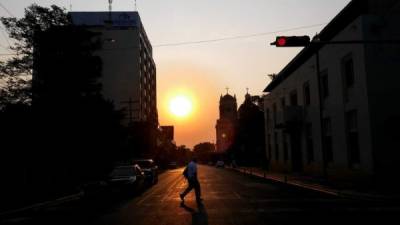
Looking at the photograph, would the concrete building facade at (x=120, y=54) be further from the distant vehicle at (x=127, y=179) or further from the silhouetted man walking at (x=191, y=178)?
the silhouetted man walking at (x=191, y=178)

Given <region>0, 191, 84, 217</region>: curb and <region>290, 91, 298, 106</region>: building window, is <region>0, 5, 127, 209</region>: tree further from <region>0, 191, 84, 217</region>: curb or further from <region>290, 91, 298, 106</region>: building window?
<region>290, 91, 298, 106</region>: building window

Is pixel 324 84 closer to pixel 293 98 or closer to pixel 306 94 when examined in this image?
pixel 306 94

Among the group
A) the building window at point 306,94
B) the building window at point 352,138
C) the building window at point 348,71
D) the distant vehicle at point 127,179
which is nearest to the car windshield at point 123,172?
the distant vehicle at point 127,179

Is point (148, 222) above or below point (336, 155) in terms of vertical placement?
below


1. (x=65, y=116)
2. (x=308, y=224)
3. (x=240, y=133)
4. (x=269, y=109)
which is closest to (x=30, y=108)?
(x=65, y=116)

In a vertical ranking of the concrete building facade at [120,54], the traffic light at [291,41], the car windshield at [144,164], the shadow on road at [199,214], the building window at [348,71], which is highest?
the concrete building facade at [120,54]

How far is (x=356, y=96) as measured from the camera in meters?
29.3

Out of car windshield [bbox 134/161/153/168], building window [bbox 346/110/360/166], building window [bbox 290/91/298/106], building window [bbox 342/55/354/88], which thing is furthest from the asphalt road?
building window [bbox 290/91/298/106]

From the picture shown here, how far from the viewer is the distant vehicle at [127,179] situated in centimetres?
2580

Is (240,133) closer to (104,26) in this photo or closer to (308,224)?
(104,26)

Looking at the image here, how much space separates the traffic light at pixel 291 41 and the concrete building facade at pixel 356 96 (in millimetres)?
7375

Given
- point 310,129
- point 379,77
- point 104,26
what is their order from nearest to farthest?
1. point 379,77
2. point 310,129
3. point 104,26

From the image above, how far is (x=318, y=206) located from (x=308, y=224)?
16.1 ft

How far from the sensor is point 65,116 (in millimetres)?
32375
